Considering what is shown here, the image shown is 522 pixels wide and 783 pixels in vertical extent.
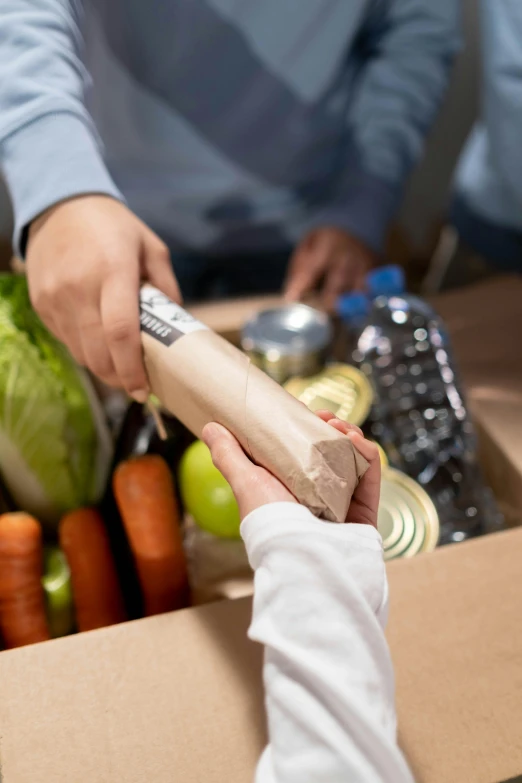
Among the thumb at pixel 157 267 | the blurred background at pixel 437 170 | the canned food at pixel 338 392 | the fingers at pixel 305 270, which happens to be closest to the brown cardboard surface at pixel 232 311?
the fingers at pixel 305 270

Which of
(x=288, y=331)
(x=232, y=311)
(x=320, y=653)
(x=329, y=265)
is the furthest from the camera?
(x=329, y=265)

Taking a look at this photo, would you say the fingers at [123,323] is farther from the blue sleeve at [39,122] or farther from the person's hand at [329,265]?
the person's hand at [329,265]

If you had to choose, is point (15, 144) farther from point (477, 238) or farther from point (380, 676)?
point (477, 238)

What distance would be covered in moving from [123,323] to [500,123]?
0.68 meters

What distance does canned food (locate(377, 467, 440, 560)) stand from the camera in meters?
0.65

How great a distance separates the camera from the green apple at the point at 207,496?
67cm

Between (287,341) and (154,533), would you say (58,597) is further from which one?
(287,341)

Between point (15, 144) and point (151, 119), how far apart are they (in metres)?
0.40

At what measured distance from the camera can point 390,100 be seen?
111 cm

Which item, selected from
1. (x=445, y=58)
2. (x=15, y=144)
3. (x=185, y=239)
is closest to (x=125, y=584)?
(x=15, y=144)

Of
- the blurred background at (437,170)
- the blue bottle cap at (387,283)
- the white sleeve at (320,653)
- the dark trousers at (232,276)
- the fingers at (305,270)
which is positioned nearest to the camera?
the white sleeve at (320,653)

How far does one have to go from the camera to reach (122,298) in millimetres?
563

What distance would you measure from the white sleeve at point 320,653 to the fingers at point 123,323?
218 mm

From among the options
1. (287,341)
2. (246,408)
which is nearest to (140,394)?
(246,408)
